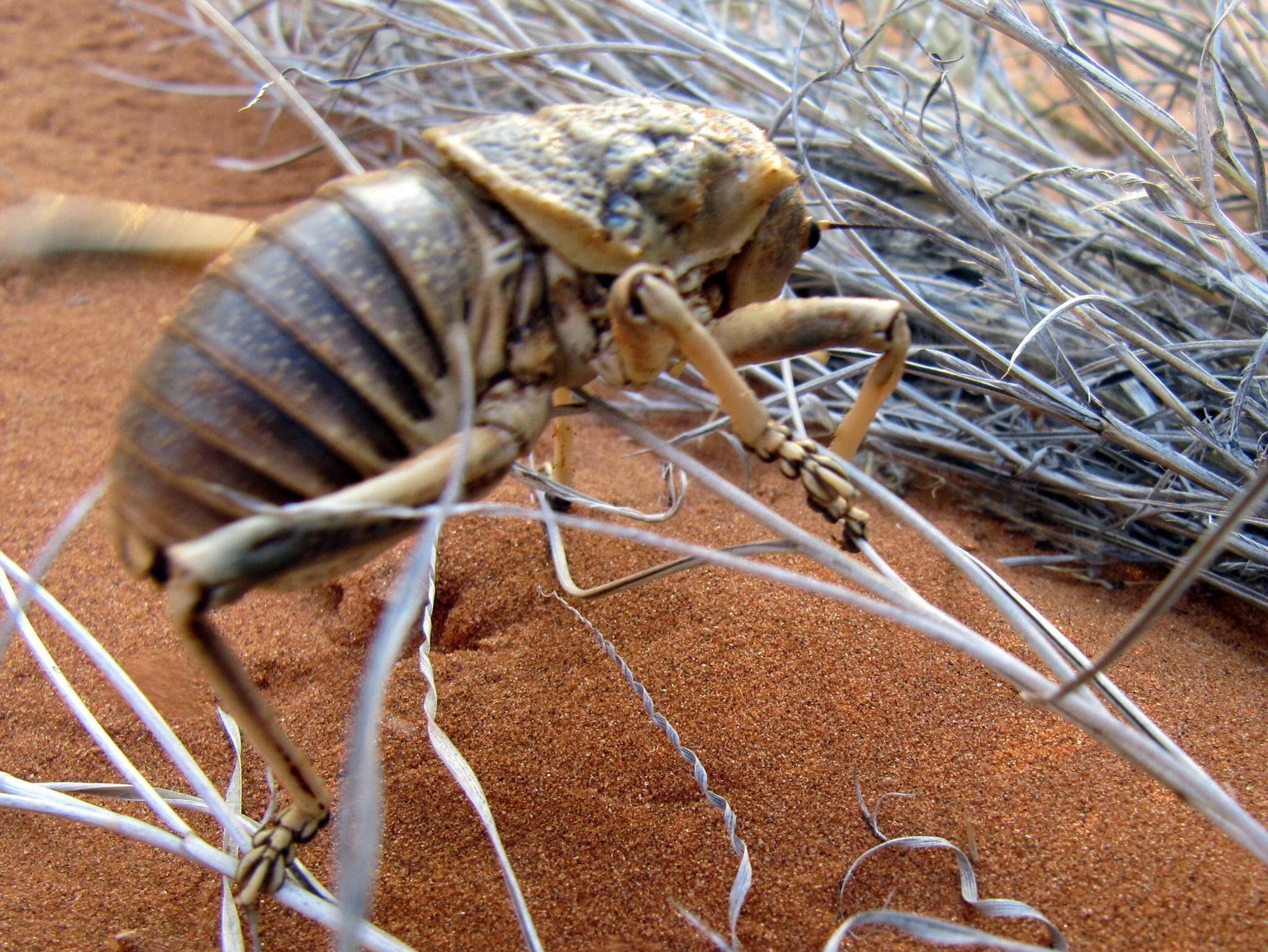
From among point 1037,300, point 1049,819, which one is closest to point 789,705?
point 1049,819

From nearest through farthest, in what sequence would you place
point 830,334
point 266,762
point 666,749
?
point 266,762 → point 830,334 → point 666,749

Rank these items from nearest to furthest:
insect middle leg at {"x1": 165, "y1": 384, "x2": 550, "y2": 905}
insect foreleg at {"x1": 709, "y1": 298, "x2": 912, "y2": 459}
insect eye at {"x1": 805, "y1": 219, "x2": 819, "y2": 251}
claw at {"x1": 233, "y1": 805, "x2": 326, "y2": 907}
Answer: insect middle leg at {"x1": 165, "y1": 384, "x2": 550, "y2": 905} < claw at {"x1": 233, "y1": 805, "x2": 326, "y2": 907} < insect foreleg at {"x1": 709, "y1": 298, "x2": 912, "y2": 459} < insect eye at {"x1": 805, "y1": 219, "x2": 819, "y2": 251}

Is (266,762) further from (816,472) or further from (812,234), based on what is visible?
(812,234)

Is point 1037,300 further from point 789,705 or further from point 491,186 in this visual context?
point 491,186

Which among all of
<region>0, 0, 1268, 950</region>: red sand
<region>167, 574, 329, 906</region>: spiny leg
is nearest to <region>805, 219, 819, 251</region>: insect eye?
<region>0, 0, 1268, 950</region>: red sand

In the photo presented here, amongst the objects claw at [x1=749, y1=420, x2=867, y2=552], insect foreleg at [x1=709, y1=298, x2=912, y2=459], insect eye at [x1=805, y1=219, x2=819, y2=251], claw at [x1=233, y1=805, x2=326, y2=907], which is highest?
insect eye at [x1=805, y1=219, x2=819, y2=251]

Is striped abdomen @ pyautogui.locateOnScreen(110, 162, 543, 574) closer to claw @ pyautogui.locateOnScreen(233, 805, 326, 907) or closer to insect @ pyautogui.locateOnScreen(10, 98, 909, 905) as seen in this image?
insect @ pyautogui.locateOnScreen(10, 98, 909, 905)

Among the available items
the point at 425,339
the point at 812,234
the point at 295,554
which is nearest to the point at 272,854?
the point at 295,554
